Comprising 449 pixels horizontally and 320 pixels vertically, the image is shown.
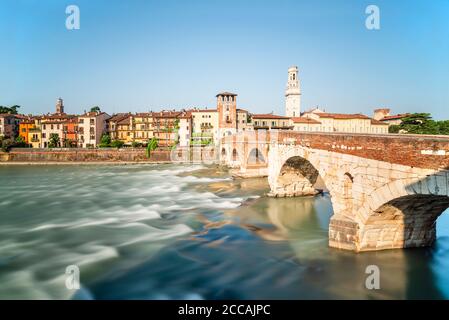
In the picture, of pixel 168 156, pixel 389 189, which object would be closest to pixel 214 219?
pixel 389 189

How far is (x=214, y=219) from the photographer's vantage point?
20.6 m

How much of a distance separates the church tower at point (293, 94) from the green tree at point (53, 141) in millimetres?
50802

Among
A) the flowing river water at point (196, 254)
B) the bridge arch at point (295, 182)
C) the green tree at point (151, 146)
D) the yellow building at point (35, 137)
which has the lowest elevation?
the flowing river water at point (196, 254)

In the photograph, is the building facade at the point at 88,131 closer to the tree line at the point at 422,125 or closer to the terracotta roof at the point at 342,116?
the terracotta roof at the point at 342,116

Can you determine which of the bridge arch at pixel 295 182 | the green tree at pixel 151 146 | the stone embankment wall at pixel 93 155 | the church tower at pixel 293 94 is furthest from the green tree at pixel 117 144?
the bridge arch at pixel 295 182

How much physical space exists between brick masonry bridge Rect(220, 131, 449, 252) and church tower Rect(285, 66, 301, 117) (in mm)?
66026

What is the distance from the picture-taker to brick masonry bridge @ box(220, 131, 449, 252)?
381 inches

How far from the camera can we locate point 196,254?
14.8 metres

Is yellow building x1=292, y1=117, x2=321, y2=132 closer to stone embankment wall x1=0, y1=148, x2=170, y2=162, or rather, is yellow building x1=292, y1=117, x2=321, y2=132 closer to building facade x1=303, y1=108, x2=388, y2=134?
building facade x1=303, y1=108, x2=388, y2=134

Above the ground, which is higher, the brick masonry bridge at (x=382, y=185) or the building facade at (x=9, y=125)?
the building facade at (x=9, y=125)

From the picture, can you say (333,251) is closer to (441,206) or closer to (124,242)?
(441,206)

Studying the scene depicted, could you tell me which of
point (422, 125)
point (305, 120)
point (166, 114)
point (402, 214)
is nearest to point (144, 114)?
point (166, 114)

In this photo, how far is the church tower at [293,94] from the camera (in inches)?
3250

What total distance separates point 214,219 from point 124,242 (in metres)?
5.72
